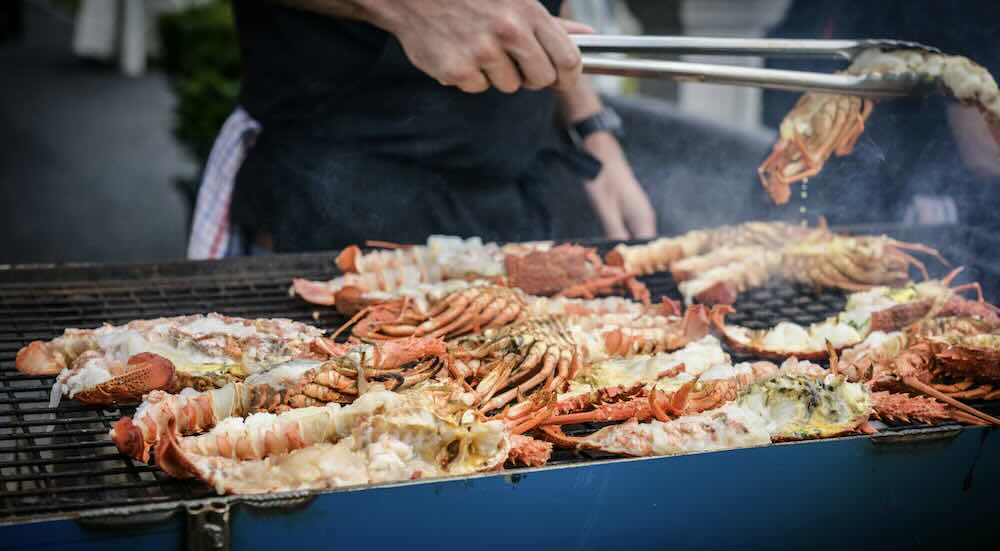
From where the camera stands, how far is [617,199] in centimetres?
486

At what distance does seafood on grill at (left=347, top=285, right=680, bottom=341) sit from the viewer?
3.01 meters

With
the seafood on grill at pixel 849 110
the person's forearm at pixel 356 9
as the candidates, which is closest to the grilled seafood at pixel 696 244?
the seafood on grill at pixel 849 110

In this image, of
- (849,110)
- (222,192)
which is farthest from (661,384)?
(222,192)

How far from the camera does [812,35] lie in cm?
517

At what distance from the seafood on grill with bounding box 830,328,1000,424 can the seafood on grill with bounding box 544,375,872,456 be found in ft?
0.41

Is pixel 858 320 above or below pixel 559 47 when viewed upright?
below

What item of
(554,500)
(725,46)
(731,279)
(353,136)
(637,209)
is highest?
(725,46)

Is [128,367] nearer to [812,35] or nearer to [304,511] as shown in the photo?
[304,511]

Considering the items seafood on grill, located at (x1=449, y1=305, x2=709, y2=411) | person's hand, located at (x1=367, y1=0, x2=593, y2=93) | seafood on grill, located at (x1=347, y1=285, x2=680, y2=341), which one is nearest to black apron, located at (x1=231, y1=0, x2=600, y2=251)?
person's hand, located at (x1=367, y1=0, x2=593, y2=93)

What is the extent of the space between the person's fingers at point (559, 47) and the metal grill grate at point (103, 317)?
1.12 metres

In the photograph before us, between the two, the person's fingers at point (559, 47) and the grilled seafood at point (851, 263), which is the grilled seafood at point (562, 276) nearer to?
the grilled seafood at point (851, 263)

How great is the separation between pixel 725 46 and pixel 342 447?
1.72 meters

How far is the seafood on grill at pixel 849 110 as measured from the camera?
3045mm

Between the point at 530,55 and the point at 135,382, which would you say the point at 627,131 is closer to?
the point at 530,55
